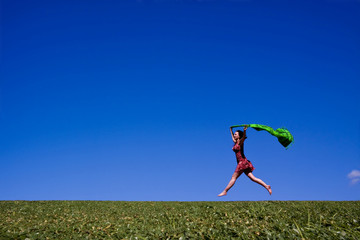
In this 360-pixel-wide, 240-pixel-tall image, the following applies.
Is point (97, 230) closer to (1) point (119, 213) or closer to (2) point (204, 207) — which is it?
(1) point (119, 213)

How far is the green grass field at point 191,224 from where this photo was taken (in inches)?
277

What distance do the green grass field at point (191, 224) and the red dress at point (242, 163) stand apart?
331 cm

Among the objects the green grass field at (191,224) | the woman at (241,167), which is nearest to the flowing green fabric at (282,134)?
the woman at (241,167)

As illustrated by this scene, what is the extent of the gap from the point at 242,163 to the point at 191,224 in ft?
19.0

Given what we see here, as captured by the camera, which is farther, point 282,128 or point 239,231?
point 282,128

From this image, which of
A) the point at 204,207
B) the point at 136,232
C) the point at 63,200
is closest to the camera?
the point at 136,232

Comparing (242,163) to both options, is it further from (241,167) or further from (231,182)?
(231,182)

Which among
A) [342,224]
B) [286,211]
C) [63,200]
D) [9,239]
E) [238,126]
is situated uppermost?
[238,126]

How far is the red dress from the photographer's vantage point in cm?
1331

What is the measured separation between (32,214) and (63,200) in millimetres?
3529

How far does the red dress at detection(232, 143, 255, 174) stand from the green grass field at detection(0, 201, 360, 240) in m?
3.31

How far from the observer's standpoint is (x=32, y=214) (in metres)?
11.4

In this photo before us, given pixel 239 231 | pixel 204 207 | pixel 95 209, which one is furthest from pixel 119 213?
pixel 239 231

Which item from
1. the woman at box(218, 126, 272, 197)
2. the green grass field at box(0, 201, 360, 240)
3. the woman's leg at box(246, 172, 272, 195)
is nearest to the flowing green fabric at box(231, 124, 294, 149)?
the woman at box(218, 126, 272, 197)
